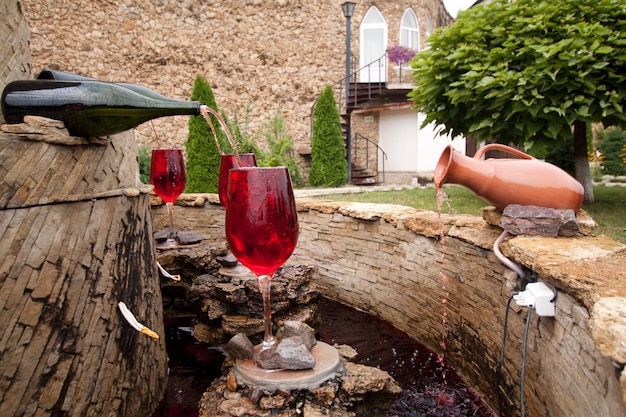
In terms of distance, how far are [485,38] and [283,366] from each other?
13.2 ft

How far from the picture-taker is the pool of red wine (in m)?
2.20

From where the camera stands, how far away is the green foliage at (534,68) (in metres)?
3.66

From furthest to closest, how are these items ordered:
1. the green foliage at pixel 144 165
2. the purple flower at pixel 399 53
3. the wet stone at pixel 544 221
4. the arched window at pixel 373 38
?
1. the arched window at pixel 373 38
2. the purple flower at pixel 399 53
3. the green foliage at pixel 144 165
4. the wet stone at pixel 544 221

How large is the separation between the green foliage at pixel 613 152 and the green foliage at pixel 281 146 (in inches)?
327

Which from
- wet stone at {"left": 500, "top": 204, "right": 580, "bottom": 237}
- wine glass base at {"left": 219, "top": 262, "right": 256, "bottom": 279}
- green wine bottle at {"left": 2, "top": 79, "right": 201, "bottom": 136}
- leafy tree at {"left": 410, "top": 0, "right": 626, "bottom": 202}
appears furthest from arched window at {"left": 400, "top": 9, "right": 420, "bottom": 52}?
green wine bottle at {"left": 2, "top": 79, "right": 201, "bottom": 136}

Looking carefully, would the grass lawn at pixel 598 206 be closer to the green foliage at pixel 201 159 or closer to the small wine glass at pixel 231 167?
the small wine glass at pixel 231 167

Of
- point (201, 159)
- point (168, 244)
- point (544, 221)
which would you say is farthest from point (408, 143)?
point (544, 221)

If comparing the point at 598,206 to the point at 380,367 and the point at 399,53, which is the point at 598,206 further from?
the point at 399,53

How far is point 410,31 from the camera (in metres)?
15.1

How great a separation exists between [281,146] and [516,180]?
998 cm

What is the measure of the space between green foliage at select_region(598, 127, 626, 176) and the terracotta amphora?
1202 centimetres

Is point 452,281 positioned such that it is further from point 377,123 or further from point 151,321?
point 377,123

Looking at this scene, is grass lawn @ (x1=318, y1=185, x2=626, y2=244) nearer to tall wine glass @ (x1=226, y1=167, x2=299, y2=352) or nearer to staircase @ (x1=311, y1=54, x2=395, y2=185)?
tall wine glass @ (x1=226, y1=167, x2=299, y2=352)

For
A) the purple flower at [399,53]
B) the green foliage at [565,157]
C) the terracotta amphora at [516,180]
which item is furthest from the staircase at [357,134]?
the terracotta amphora at [516,180]
